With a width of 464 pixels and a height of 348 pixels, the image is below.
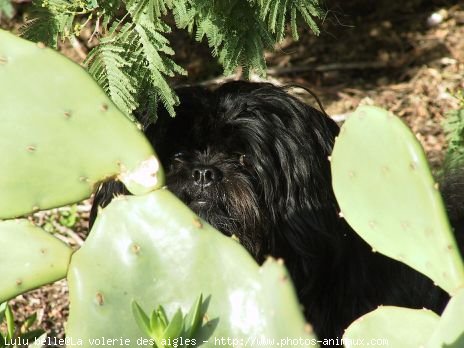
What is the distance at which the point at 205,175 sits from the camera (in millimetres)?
3586

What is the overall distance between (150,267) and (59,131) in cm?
38

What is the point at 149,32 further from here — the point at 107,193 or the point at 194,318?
the point at 194,318

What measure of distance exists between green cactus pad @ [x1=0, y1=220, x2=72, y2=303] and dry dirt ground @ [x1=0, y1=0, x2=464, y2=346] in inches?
157

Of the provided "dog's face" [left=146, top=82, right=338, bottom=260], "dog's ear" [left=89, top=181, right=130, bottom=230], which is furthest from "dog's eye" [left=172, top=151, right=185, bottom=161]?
"dog's ear" [left=89, top=181, right=130, bottom=230]

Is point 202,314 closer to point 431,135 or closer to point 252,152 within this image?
point 252,152

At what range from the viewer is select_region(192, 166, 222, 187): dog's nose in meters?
3.59

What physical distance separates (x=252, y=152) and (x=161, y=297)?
1.68m

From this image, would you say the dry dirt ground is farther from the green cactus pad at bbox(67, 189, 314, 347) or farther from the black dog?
the green cactus pad at bbox(67, 189, 314, 347)

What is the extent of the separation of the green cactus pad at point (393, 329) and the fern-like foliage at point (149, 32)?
5.16 ft

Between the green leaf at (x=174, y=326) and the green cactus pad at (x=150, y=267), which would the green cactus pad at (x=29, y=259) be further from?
the green leaf at (x=174, y=326)

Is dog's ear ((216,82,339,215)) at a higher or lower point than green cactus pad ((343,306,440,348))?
lower

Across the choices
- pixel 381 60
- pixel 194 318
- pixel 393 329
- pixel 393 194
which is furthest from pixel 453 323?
pixel 381 60

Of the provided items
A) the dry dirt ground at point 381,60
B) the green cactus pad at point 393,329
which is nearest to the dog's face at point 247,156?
the green cactus pad at point 393,329

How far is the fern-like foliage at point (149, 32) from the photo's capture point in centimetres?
348
